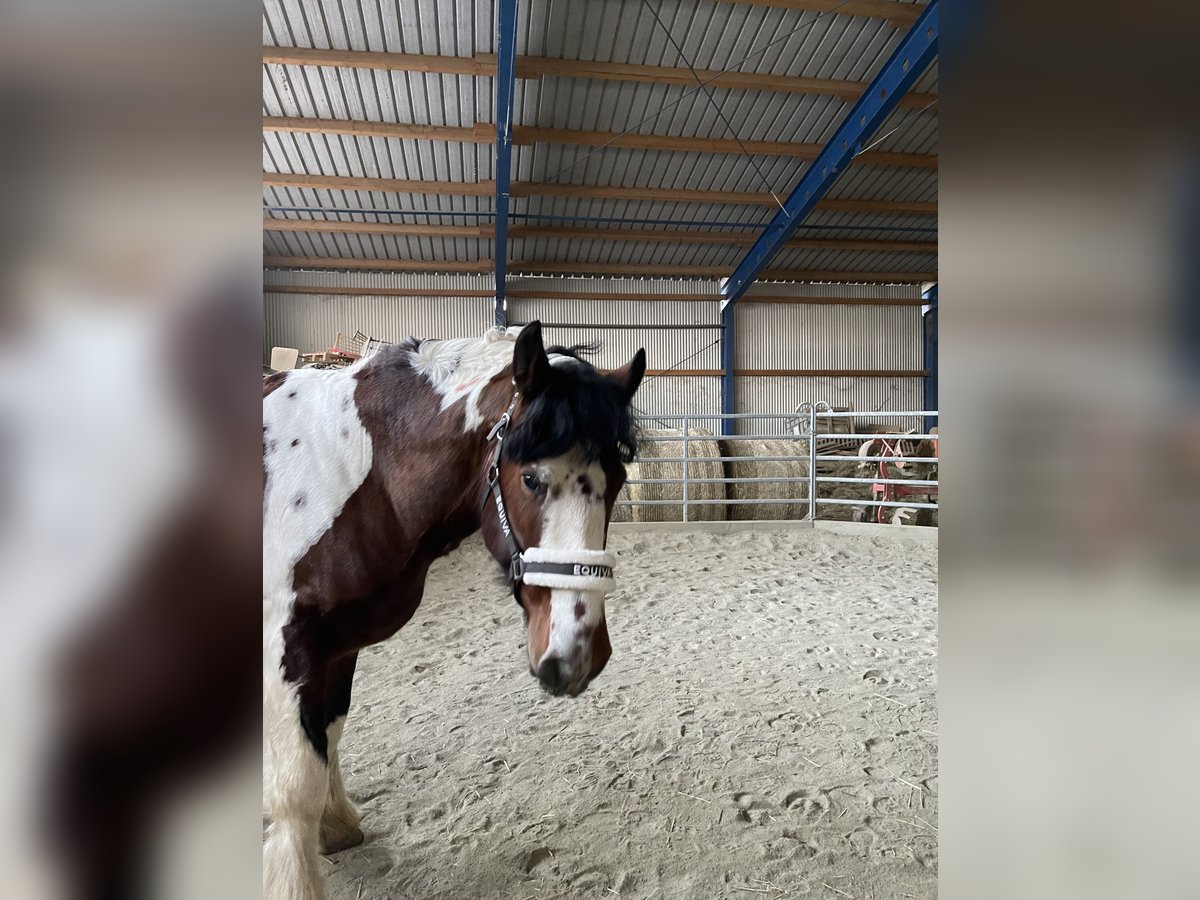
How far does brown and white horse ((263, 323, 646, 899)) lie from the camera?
118 centimetres

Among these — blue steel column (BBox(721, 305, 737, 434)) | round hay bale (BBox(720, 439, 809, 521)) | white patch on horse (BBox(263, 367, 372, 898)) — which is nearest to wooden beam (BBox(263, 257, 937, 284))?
blue steel column (BBox(721, 305, 737, 434))

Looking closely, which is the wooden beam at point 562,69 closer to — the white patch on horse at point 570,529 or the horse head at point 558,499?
the horse head at point 558,499

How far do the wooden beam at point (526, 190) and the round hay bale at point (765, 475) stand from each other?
13.7 ft

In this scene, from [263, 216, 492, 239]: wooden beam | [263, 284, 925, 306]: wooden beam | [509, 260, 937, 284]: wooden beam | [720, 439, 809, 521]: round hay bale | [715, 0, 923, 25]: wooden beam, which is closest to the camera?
[715, 0, 923, 25]: wooden beam

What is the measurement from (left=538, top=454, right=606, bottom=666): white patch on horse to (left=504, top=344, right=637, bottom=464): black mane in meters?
0.04

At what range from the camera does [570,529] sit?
47.6 inches

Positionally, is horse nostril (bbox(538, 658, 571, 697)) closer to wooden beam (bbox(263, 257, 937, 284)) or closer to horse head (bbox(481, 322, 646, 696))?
horse head (bbox(481, 322, 646, 696))

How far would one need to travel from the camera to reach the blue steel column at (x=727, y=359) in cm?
1248

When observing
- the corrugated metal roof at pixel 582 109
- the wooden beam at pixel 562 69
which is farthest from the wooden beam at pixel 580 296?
the wooden beam at pixel 562 69

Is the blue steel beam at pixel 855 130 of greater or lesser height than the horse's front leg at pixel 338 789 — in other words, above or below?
above

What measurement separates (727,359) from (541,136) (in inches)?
252
